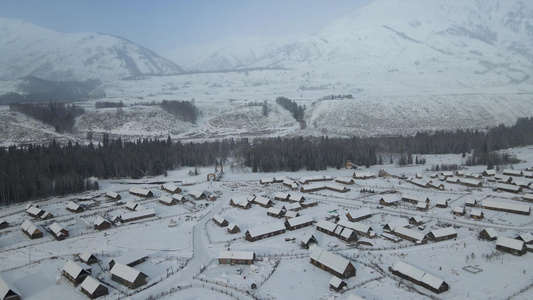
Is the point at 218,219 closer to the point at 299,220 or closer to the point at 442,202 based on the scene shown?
the point at 299,220

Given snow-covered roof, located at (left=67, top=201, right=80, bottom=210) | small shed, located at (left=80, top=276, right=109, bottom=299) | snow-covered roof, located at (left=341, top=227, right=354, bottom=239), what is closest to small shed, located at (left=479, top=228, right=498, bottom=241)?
snow-covered roof, located at (left=341, top=227, right=354, bottom=239)

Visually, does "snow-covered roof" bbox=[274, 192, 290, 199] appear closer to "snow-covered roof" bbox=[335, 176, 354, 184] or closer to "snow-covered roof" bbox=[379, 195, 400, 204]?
"snow-covered roof" bbox=[379, 195, 400, 204]

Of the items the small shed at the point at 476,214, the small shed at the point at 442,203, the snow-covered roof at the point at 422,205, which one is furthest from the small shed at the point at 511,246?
the small shed at the point at 442,203

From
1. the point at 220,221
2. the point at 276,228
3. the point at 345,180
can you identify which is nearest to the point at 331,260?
the point at 276,228

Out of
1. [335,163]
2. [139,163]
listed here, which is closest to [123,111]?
[139,163]

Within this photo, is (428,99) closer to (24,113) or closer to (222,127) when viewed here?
(222,127)

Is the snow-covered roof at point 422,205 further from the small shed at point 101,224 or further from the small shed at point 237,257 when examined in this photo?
the small shed at point 101,224
